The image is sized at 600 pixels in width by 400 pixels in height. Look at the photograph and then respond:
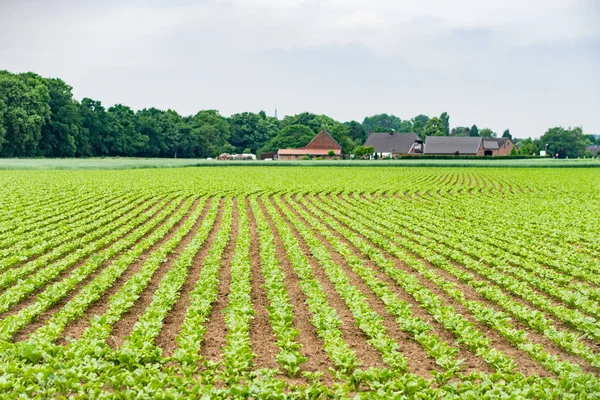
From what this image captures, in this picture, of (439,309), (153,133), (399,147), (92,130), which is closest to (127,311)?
(439,309)

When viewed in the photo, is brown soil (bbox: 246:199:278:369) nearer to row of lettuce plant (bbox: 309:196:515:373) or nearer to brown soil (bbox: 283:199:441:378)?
brown soil (bbox: 283:199:441:378)

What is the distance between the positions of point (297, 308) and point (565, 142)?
162 m

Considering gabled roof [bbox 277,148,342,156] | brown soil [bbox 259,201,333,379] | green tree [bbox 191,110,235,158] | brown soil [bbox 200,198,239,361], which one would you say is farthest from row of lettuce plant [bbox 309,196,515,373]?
green tree [bbox 191,110,235,158]

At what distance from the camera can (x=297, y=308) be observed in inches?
385

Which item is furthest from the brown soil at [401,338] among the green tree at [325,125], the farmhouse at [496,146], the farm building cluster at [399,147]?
the farmhouse at [496,146]

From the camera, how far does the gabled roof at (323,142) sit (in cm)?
12406

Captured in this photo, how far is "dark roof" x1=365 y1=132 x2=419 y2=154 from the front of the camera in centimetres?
13025

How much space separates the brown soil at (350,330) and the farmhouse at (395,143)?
11901 centimetres

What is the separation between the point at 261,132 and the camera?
15150 cm

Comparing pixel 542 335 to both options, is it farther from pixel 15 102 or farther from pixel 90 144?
pixel 90 144

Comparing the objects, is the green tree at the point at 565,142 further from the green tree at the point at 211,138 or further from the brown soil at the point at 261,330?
the brown soil at the point at 261,330

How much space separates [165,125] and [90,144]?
22919mm

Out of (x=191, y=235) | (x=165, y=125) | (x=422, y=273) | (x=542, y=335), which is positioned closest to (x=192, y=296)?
(x=422, y=273)

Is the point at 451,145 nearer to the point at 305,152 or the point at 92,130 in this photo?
the point at 305,152
